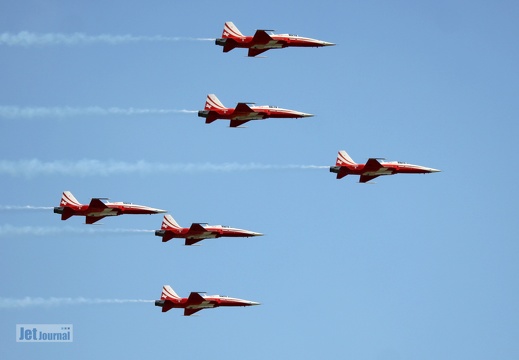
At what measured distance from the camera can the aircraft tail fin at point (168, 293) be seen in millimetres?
174625

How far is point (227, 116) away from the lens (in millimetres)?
168750

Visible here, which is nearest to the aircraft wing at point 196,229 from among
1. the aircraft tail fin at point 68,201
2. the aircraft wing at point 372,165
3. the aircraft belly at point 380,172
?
the aircraft tail fin at point 68,201

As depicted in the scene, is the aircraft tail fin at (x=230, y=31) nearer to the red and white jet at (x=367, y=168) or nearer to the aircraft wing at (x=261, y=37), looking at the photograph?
the aircraft wing at (x=261, y=37)

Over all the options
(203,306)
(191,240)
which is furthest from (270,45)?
(203,306)

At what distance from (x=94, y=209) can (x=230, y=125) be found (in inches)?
769

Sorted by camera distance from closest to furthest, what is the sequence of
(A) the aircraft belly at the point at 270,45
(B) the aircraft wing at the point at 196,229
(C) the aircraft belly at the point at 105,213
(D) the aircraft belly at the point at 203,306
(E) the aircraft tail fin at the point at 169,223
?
(A) the aircraft belly at the point at 270,45 → (C) the aircraft belly at the point at 105,213 → (B) the aircraft wing at the point at 196,229 → (E) the aircraft tail fin at the point at 169,223 → (D) the aircraft belly at the point at 203,306

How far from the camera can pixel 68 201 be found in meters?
166

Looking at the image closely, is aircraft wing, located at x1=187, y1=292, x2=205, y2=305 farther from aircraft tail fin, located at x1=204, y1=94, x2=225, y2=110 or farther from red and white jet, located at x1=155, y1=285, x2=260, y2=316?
aircraft tail fin, located at x1=204, y1=94, x2=225, y2=110

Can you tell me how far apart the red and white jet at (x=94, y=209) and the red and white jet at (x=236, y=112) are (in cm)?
1313

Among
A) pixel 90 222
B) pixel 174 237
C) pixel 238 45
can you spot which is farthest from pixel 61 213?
pixel 238 45

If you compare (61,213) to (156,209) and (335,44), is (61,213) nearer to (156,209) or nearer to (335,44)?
(156,209)

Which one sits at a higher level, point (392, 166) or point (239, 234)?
→ point (392, 166)

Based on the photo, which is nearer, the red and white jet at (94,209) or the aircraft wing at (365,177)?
the red and white jet at (94,209)

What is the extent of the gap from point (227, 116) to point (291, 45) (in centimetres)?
1167
